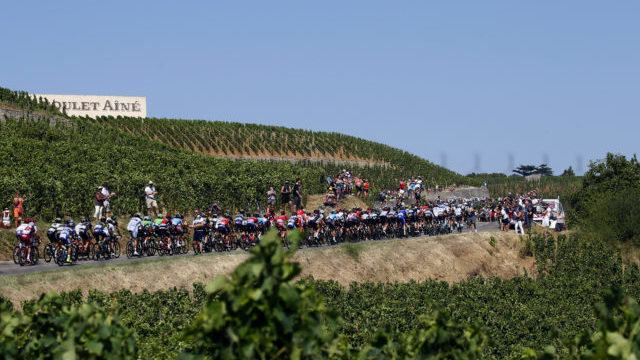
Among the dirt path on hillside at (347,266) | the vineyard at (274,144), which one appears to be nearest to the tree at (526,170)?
the vineyard at (274,144)

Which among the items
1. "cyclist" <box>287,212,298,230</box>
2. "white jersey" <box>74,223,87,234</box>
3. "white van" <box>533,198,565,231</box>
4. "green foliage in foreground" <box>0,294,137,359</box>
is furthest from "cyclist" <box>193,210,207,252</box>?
"white van" <box>533,198,565,231</box>

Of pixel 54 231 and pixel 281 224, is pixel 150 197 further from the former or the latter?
pixel 54 231

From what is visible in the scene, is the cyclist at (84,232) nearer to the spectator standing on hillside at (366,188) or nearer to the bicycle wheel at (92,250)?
the bicycle wheel at (92,250)

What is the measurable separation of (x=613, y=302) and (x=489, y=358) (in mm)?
14479

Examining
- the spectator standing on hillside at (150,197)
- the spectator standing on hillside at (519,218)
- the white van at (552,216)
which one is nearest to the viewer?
the spectator standing on hillside at (150,197)

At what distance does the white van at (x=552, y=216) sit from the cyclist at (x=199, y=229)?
24.5m

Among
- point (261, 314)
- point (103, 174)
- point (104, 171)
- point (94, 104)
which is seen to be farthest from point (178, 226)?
point (94, 104)

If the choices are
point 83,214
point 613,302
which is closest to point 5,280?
point 83,214

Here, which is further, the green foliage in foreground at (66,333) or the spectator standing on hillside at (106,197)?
the spectator standing on hillside at (106,197)

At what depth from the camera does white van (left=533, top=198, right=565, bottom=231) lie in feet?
154

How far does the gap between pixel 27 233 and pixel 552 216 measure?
33152 millimetres

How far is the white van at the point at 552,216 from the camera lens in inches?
1852

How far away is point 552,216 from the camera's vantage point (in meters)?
48.5

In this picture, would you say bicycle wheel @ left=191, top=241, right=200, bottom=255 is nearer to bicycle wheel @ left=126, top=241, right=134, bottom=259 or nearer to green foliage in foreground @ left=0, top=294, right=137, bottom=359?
bicycle wheel @ left=126, top=241, right=134, bottom=259
